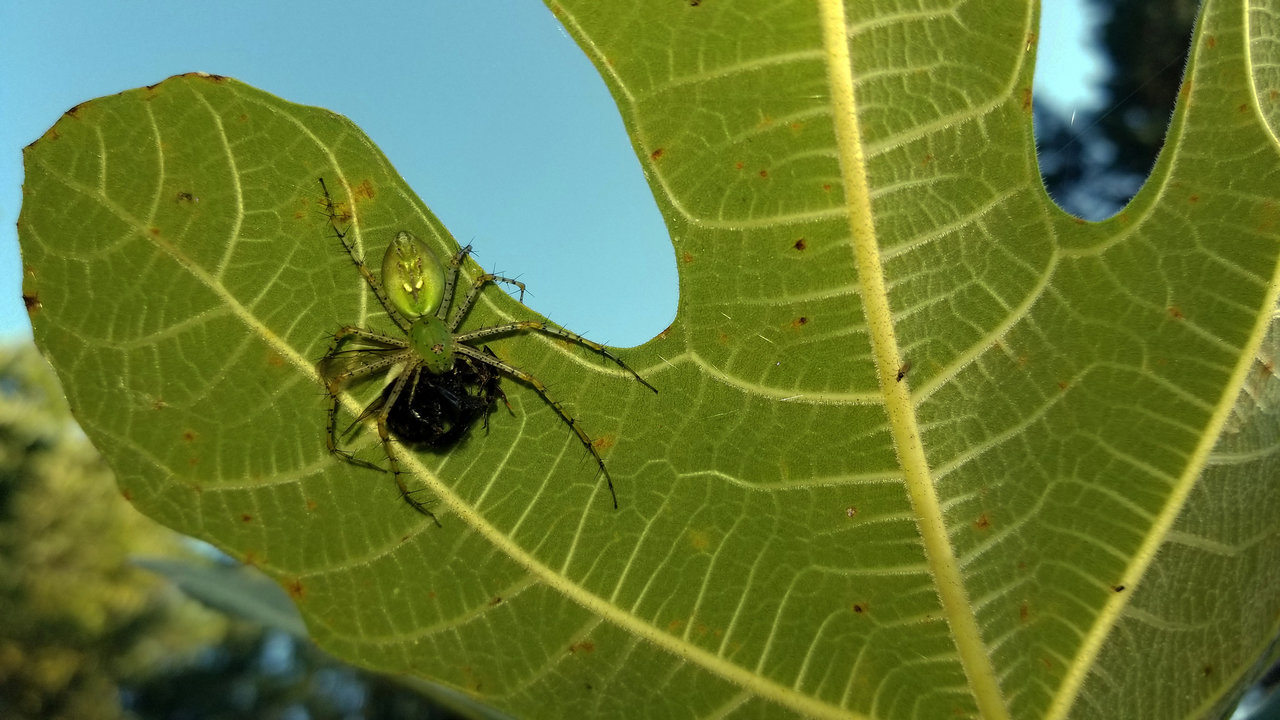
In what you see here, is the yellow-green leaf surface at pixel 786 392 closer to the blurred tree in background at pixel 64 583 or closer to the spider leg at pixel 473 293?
the spider leg at pixel 473 293

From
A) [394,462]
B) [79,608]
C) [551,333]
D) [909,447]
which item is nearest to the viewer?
[909,447]

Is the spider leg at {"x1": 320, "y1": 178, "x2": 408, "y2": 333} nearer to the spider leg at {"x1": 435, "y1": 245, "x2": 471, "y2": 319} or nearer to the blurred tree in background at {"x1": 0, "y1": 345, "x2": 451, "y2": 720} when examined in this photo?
the spider leg at {"x1": 435, "y1": 245, "x2": 471, "y2": 319}

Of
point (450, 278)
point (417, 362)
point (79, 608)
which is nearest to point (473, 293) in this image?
point (450, 278)

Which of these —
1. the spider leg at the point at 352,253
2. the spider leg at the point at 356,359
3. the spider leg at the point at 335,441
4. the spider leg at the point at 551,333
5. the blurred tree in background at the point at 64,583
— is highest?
the spider leg at the point at 551,333

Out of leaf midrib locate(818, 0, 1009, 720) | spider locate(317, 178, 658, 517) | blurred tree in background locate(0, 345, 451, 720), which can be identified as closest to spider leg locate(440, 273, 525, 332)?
spider locate(317, 178, 658, 517)

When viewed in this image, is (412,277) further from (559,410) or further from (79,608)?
(79,608)

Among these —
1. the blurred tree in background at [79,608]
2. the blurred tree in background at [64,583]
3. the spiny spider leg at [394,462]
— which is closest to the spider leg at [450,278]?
the spiny spider leg at [394,462]

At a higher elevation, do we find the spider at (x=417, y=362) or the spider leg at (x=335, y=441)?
the spider at (x=417, y=362)
